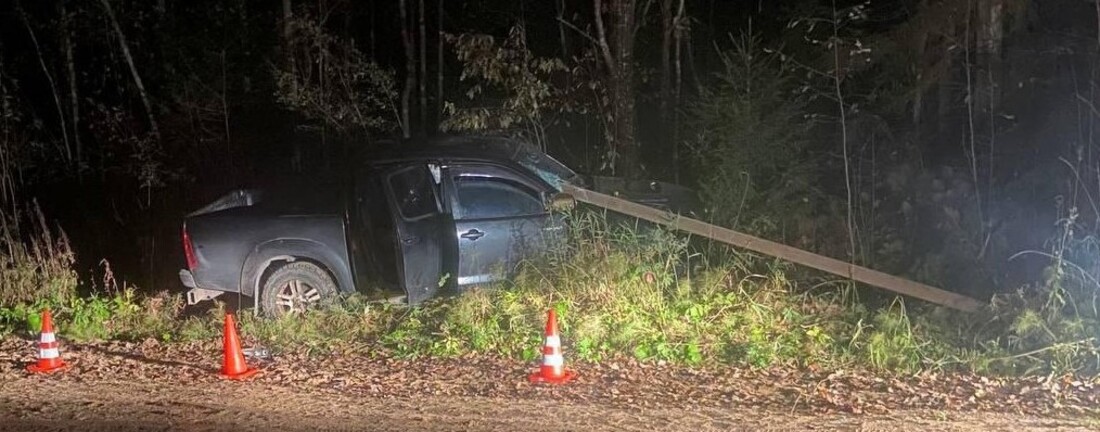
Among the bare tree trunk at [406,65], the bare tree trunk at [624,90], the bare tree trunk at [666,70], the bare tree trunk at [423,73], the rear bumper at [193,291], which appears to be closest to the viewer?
the rear bumper at [193,291]

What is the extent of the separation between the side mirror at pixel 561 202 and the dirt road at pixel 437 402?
1.83m

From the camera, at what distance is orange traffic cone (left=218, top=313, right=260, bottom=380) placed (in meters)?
7.55

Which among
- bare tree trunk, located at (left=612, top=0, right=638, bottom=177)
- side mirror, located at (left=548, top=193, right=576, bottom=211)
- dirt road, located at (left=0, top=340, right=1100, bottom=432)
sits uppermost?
bare tree trunk, located at (left=612, top=0, right=638, bottom=177)

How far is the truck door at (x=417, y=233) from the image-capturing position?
8664mm

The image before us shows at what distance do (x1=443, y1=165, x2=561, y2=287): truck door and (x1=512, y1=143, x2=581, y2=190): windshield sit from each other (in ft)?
1.58

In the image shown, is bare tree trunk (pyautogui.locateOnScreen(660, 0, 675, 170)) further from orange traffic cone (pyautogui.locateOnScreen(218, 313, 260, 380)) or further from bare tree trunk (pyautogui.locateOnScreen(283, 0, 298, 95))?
orange traffic cone (pyautogui.locateOnScreen(218, 313, 260, 380))

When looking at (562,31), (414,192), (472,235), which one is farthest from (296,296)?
(562,31)

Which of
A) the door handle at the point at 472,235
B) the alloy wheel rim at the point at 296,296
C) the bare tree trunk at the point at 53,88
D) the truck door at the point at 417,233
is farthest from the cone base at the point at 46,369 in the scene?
the bare tree trunk at the point at 53,88

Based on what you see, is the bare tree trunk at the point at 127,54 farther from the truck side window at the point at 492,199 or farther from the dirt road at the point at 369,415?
the dirt road at the point at 369,415

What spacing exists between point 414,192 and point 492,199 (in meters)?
0.71

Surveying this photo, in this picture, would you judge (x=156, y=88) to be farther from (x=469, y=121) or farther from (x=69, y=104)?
(x=469, y=121)

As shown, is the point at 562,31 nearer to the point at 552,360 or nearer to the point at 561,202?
the point at 561,202

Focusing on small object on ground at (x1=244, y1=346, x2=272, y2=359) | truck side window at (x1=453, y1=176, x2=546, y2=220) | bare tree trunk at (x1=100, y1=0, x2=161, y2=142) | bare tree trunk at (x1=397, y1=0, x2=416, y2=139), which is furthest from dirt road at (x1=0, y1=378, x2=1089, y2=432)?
bare tree trunk at (x1=100, y1=0, x2=161, y2=142)

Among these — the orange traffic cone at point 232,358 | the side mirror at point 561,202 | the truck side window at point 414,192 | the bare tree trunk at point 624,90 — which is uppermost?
the bare tree trunk at point 624,90
